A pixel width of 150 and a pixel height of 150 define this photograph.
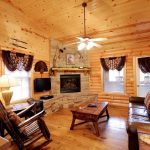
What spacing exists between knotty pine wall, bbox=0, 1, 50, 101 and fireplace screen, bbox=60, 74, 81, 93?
31.9 inches

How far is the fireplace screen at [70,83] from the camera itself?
5.60 metres

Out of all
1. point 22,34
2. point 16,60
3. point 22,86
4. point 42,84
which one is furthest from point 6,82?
point 22,34

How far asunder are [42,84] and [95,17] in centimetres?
268

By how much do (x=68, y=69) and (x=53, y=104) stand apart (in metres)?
1.53

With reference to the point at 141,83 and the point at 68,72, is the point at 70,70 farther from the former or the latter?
the point at 141,83

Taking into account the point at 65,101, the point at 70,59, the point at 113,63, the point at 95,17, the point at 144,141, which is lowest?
the point at 65,101

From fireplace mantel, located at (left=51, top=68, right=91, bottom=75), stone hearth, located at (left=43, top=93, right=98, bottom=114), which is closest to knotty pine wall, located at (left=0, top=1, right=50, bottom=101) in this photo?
fireplace mantel, located at (left=51, top=68, right=91, bottom=75)

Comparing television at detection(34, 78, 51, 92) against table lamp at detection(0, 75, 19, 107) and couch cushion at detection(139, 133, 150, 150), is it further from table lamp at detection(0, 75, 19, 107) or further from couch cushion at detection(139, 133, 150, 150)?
couch cushion at detection(139, 133, 150, 150)

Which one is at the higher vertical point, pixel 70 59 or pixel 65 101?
pixel 70 59

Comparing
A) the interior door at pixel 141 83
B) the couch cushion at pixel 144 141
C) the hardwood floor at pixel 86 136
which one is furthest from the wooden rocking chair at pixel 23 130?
the interior door at pixel 141 83

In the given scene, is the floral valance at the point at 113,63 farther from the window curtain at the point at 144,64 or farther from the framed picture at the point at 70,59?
the framed picture at the point at 70,59

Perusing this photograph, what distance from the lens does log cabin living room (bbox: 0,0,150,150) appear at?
2652mm

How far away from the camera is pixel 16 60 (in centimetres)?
394

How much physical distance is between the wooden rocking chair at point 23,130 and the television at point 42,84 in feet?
6.49
